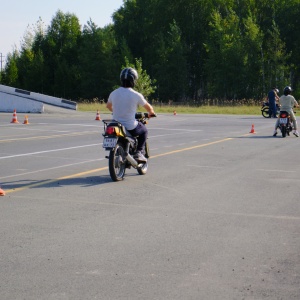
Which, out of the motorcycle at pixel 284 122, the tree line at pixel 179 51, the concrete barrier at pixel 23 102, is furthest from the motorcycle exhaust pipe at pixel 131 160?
the tree line at pixel 179 51

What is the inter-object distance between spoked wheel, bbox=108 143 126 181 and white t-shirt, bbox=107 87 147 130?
1.72 ft

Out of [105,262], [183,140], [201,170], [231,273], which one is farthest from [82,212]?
[183,140]

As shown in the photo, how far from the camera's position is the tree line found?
277ft

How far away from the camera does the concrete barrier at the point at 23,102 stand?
48.1 metres

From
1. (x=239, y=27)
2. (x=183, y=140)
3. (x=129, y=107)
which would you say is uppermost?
(x=239, y=27)

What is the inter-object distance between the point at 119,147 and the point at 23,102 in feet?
124

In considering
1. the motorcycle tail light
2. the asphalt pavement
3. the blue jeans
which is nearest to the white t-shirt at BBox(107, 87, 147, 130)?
the blue jeans

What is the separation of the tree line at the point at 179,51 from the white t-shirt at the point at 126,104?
208 feet

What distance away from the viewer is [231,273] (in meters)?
5.90

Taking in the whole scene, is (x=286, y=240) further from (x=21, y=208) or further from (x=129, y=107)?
(x=129, y=107)

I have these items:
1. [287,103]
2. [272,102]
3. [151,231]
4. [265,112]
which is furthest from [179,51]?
[151,231]

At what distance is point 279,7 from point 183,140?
70.3 metres

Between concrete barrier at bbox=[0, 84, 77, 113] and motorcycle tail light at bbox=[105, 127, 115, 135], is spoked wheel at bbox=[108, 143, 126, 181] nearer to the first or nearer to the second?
motorcycle tail light at bbox=[105, 127, 115, 135]

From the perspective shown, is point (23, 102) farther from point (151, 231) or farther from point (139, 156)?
point (151, 231)
